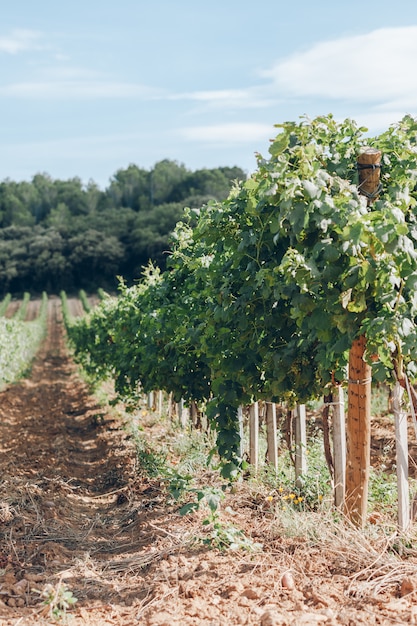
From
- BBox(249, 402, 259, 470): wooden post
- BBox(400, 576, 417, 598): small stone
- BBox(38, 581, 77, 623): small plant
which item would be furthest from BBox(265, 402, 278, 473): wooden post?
BBox(38, 581, 77, 623): small plant

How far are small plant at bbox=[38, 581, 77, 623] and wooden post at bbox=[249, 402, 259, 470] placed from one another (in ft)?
10.2

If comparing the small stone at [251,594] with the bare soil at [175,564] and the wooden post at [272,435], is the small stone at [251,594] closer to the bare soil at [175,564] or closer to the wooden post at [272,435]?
the bare soil at [175,564]

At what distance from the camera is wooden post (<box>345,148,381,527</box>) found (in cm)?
507

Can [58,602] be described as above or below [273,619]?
below

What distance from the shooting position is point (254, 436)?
7.45 meters

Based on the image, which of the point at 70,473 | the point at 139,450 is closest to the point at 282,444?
the point at 139,450

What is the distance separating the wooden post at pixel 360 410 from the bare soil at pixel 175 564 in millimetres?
237

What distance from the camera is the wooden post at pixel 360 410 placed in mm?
5074

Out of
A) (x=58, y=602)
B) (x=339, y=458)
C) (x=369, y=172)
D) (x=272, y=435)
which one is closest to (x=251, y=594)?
(x=58, y=602)

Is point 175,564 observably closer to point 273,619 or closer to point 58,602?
point 58,602

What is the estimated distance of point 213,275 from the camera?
574 centimetres

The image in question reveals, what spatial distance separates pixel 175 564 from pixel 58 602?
0.82 meters

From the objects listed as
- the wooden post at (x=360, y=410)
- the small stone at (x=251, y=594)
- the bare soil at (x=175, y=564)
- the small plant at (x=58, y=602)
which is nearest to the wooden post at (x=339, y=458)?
the bare soil at (x=175, y=564)

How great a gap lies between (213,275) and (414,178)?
1724mm
